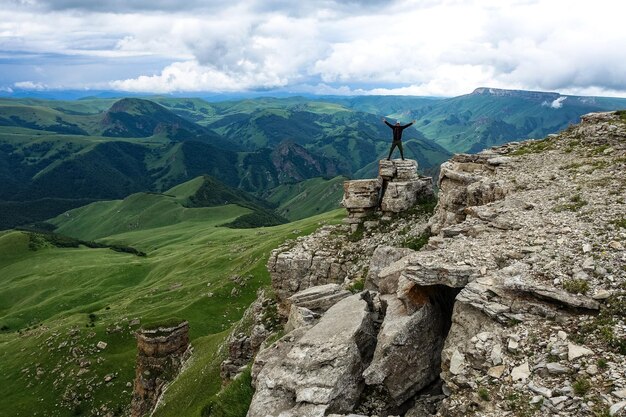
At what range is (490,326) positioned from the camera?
17.4 meters


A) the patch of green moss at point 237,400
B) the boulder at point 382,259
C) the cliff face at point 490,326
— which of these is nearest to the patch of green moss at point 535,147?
the cliff face at point 490,326

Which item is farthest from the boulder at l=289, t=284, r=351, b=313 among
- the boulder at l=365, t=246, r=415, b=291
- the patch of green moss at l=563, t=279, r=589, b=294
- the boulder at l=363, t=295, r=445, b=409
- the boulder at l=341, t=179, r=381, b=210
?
the boulder at l=341, t=179, r=381, b=210

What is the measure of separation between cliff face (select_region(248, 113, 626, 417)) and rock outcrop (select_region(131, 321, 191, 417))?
49.0 m

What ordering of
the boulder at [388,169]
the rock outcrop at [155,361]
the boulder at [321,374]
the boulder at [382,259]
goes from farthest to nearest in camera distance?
the rock outcrop at [155,361] < the boulder at [388,169] < the boulder at [382,259] < the boulder at [321,374]

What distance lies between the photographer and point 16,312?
176 meters

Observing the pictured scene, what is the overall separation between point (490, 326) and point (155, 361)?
6494cm

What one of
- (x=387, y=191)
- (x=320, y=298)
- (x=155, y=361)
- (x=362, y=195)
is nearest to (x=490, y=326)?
(x=320, y=298)

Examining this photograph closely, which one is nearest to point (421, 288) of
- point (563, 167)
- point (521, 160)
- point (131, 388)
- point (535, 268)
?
point (535, 268)

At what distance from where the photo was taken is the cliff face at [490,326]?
48.8ft

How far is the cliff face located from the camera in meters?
14.9

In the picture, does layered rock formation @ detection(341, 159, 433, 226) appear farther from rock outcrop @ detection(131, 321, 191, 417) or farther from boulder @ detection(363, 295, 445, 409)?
rock outcrop @ detection(131, 321, 191, 417)

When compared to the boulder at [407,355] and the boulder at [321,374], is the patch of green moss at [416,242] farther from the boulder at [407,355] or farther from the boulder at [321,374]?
the boulder at [407,355]

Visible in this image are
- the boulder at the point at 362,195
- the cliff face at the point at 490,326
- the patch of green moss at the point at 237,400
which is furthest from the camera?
the boulder at the point at 362,195

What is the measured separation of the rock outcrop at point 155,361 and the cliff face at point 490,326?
49.0 metres
